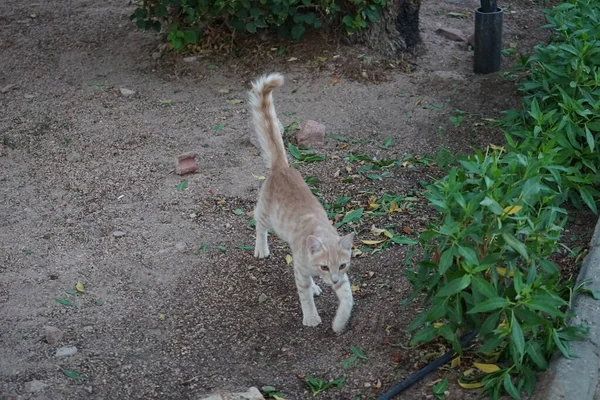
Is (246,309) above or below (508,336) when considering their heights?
below

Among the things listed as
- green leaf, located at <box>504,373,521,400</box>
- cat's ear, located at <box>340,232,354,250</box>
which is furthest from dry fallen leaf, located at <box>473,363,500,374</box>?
cat's ear, located at <box>340,232,354,250</box>

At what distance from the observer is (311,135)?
22.6 ft

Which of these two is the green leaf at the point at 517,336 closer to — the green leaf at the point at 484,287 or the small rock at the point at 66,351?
the green leaf at the point at 484,287

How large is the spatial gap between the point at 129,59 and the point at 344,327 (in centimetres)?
491

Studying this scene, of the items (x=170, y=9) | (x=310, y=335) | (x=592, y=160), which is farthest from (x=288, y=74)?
(x=310, y=335)

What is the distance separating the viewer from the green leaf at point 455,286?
Result: 3754 millimetres

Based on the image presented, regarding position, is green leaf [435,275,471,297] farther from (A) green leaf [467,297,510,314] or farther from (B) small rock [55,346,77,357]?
(B) small rock [55,346,77,357]

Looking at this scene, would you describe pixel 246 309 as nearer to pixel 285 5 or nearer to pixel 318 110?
pixel 318 110

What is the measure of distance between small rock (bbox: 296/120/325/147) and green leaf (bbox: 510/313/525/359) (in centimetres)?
346

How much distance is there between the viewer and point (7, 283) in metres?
5.12

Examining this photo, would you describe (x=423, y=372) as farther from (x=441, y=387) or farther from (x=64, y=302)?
(x=64, y=302)

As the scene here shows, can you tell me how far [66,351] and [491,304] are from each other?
2252mm

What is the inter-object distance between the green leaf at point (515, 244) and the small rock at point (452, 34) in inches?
224

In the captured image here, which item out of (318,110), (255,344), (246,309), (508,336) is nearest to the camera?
(508,336)
